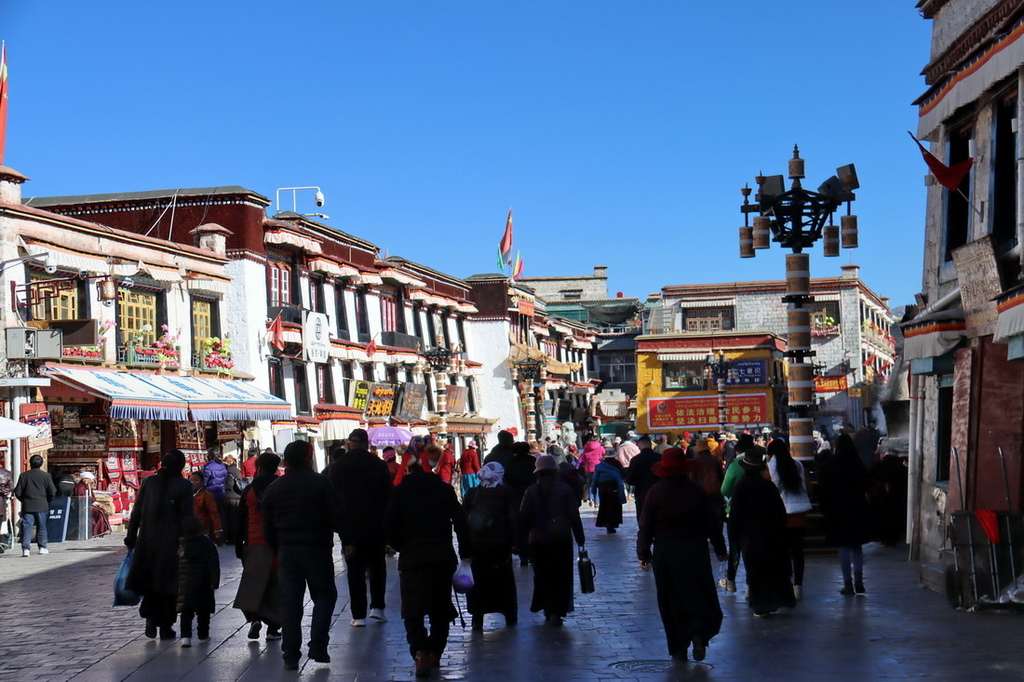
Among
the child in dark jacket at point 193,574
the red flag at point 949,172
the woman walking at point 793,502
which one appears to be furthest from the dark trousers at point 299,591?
the red flag at point 949,172

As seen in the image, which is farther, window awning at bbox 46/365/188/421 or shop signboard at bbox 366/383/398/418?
shop signboard at bbox 366/383/398/418

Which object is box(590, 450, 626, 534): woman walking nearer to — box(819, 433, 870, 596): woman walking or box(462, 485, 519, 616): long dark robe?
box(819, 433, 870, 596): woman walking

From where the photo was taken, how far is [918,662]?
962 centimetres

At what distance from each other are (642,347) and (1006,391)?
4552 centimetres

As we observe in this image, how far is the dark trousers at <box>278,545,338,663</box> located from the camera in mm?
10039

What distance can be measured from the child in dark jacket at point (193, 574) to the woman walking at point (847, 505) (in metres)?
6.23

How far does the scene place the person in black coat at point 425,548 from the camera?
1004 centimetres

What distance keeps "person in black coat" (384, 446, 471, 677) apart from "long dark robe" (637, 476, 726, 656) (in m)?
1.54

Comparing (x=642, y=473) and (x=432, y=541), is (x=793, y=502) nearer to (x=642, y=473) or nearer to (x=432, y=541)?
(x=432, y=541)

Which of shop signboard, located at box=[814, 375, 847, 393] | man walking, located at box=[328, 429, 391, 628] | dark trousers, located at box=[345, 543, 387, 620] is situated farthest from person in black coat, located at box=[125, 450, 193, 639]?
shop signboard, located at box=[814, 375, 847, 393]

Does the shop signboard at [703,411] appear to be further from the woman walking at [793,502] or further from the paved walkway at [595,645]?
the woman walking at [793,502]

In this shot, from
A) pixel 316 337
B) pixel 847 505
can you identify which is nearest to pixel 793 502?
pixel 847 505

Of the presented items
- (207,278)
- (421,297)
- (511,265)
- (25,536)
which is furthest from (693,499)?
(511,265)

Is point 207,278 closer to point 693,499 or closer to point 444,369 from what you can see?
point 444,369
